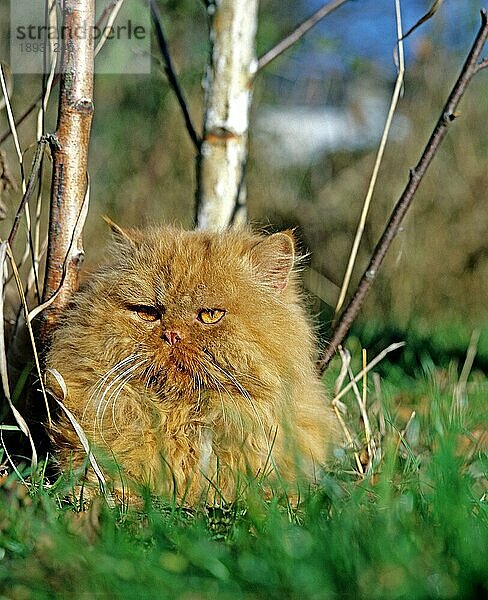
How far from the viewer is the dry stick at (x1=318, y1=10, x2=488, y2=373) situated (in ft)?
7.51

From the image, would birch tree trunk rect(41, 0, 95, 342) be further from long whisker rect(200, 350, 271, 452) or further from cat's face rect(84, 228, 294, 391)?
long whisker rect(200, 350, 271, 452)

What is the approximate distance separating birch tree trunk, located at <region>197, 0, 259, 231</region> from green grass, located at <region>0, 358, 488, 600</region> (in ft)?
5.26

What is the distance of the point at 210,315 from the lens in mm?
1946

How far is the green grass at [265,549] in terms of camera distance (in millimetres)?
1122

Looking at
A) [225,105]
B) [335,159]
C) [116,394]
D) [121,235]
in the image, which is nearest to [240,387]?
[116,394]

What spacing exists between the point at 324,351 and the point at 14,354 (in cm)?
109

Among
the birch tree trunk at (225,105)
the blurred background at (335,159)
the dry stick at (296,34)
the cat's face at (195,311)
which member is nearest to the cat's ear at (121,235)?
the cat's face at (195,311)

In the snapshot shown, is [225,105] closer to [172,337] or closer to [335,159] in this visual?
[172,337]

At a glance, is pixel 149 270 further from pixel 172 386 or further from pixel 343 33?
pixel 343 33

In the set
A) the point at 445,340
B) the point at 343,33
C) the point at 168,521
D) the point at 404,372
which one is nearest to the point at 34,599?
the point at 168,521

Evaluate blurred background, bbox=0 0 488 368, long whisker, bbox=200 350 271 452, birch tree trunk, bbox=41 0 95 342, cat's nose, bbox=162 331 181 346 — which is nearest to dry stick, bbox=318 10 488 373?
long whisker, bbox=200 350 271 452

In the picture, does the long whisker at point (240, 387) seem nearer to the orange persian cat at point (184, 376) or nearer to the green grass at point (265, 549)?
the orange persian cat at point (184, 376)

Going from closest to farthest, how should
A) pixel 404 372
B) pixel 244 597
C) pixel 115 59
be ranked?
pixel 244 597 → pixel 404 372 → pixel 115 59

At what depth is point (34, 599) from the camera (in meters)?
1.21
